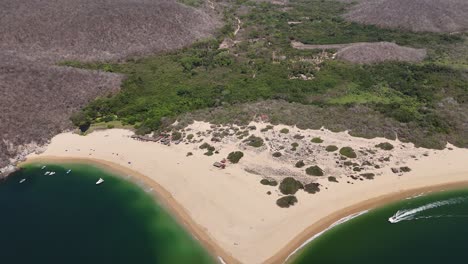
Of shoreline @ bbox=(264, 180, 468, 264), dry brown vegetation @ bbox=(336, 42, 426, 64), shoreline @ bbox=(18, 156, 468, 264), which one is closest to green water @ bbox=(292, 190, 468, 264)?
shoreline @ bbox=(264, 180, 468, 264)

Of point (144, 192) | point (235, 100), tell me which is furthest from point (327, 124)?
point (144, 192)

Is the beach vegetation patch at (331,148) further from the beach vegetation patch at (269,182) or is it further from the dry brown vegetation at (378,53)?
the dry brown vegetation at (378,53)

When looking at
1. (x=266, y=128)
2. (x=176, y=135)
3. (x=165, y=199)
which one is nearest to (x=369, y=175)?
(x=266, y=128)

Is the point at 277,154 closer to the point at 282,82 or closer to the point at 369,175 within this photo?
the point at 369,175

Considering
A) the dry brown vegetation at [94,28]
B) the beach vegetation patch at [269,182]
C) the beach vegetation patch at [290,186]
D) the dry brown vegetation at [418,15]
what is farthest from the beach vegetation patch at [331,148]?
the dry brown vegetation at [418,15]

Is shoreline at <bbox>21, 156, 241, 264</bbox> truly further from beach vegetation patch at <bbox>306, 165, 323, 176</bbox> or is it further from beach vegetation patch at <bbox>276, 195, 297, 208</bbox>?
beach vegetation patch at <bbox>306, 165, 323, 176</bbox>

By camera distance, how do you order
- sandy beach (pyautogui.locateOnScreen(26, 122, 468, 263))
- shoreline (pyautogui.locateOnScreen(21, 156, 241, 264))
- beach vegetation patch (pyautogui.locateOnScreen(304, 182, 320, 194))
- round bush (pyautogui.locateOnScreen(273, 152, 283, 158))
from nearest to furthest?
1. shoreline (pyautogui.locateOnScreen(21, 156, 241, 264))
2. sandy beach (pyautogui.locateOnScreen(26, 122, 468, 263))
3. beach vegetation patch (pyautogui.locateOnScreen(304, 182, 320, 194))
4. round bush (pyautogui.locateOnScreen(273, 152, 283, 158))

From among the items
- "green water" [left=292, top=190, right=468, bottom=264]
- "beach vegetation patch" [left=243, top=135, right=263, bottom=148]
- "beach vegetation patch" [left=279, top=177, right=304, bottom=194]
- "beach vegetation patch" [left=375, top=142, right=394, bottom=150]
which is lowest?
"green water" [left=292, top=190, right=468, bottom=264]
